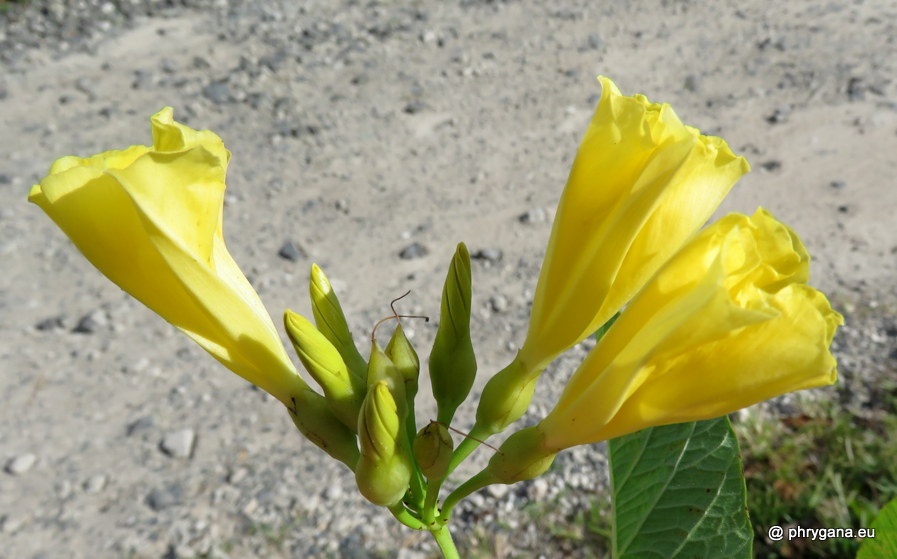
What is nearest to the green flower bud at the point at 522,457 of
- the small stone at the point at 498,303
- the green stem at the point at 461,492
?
the green stem at the point at 461,492

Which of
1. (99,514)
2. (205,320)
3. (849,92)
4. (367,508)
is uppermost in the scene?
(205,320)

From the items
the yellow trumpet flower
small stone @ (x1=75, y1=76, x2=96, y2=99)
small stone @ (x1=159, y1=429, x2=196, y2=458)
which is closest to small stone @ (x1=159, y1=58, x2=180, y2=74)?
small stone @ (x1=75, y1=76, x2=96, y2=99)

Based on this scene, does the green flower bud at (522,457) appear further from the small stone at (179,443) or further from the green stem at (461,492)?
the small stone at (179,443)

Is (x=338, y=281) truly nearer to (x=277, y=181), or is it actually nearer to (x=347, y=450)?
(x=277, y=181)

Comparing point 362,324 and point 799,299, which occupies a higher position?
point 799,299

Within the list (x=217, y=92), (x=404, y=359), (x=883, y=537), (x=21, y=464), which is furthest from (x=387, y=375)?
(x=217, y=92)

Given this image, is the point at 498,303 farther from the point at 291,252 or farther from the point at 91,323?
the point at 91,323

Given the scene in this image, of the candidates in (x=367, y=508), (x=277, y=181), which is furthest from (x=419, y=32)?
(x=367, y=508)
